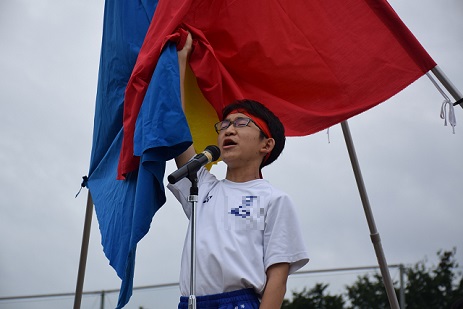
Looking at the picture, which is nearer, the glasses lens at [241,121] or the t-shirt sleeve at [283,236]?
the t-shirt sleeve at [283,236]

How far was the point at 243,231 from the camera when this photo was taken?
9.52 feet

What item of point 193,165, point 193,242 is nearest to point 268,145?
point 193,165

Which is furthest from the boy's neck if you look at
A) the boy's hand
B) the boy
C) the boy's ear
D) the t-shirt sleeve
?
the boy's hand

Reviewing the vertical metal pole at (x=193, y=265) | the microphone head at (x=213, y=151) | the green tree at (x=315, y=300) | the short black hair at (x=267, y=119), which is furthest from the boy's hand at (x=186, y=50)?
the green tree at (x=315, y=300)

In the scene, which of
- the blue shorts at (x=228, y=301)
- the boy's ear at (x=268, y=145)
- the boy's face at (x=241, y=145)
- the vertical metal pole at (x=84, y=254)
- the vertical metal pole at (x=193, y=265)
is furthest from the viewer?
the vertical metal pole at (x=84, y=254)

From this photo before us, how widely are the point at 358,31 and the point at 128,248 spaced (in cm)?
159

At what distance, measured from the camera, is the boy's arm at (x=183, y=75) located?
3.29m

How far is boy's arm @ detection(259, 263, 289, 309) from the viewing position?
2758mm

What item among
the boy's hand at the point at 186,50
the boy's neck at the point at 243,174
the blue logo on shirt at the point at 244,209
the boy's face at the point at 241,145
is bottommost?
the blue logo on shirt at the point at 244,209

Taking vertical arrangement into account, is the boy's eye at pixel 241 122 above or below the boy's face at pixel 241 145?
above

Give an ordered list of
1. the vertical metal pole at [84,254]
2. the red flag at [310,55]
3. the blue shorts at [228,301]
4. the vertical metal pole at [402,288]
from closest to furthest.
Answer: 1. the blue shorts at [228,301]
2. the red flag at [310,55]
3. the vertical metal pole at [84,254]
4. the vertical metal pole at [402,288]

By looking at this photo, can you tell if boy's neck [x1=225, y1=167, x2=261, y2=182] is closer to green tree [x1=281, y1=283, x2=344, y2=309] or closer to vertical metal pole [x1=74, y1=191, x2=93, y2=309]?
vertical metal pole [x1=74, y1=191, x2=93, y2=309]

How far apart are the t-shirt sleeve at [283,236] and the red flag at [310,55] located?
81 centimetres

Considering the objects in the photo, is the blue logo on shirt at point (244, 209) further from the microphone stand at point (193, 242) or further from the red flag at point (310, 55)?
the red flag at point (310, 55)
